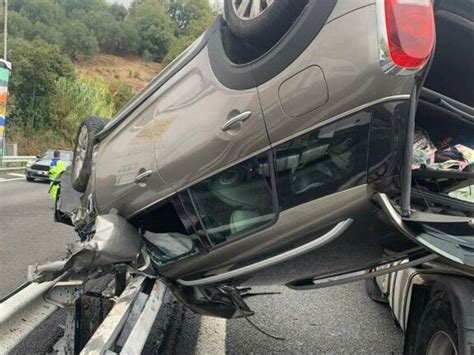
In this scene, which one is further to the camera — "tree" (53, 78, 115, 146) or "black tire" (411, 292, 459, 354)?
"tree" (53, 78, 115, 146)

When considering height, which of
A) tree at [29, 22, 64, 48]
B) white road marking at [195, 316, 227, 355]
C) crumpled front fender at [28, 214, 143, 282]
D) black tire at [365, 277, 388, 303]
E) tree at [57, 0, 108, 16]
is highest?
tree at [57, 0, 108, 16]

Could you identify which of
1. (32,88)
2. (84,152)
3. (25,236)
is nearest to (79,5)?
(32,88)

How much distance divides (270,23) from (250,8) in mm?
181

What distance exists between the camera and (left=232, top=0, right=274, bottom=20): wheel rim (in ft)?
7.91

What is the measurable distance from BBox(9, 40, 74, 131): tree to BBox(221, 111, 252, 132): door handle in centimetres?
4376

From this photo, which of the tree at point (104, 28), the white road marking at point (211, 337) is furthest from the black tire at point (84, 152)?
the tree at point (104, 28)

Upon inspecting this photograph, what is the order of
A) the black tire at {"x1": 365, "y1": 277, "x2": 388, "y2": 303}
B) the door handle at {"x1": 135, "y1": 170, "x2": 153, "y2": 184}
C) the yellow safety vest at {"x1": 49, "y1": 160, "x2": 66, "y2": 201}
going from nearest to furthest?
the door handle at {"x1": 135, "y1": 170, "x2": 153, "y2": 184}
the yellow safety vest at {"x1": 49, "y1": 160, "x2": 66, "y2": 201}
the black tire at {"x1": 365, "y1": 277, "x2": 388, "y2": 303}

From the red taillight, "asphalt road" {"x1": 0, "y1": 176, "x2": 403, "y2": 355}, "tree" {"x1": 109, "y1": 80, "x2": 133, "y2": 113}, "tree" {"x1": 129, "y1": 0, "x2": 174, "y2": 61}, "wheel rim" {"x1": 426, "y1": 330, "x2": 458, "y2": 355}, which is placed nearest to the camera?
the red taillight

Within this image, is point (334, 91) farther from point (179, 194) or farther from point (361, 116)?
point (179, 194)

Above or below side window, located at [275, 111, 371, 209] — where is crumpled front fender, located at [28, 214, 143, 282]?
below

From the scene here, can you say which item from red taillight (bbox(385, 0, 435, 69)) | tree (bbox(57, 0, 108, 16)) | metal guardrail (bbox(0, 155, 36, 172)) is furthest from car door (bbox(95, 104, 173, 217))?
tree (bbox(57, 0, 108, 16))

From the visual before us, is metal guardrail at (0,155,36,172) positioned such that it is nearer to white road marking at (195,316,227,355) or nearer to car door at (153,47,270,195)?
white road marking at (195,316,227,355)

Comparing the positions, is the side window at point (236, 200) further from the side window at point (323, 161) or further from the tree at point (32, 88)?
the tree at point (32, 88)

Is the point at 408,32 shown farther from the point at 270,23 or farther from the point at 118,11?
the point at 118,11
